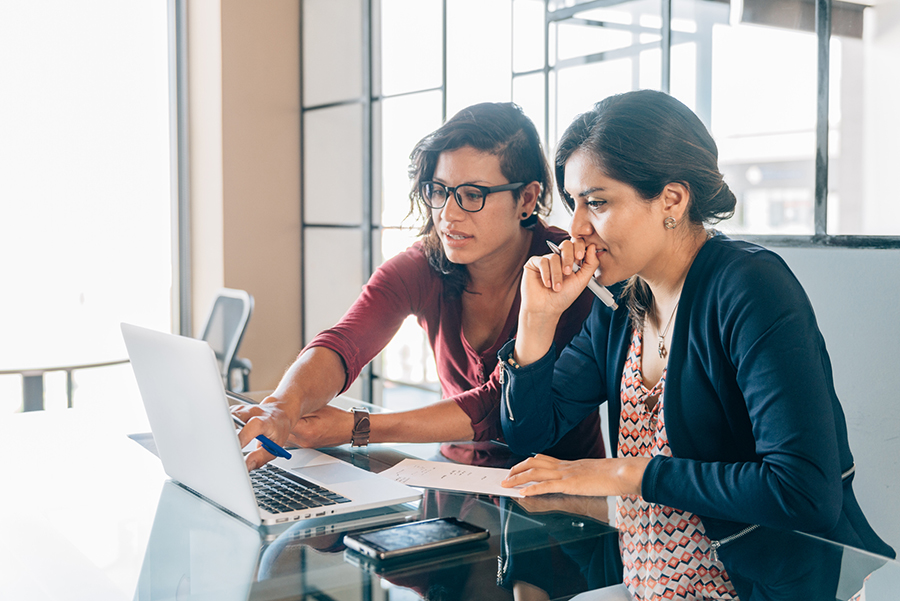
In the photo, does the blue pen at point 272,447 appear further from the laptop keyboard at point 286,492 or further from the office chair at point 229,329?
the office chair at point 229,329

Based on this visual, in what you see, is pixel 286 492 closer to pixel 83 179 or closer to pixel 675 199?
pixel 675 199

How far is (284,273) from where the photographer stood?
430 cm

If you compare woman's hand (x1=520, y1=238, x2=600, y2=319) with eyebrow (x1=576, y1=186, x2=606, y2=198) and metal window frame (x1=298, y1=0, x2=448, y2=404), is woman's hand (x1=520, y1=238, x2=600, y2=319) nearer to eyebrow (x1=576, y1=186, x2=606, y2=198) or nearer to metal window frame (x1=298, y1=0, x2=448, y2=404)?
eyebrow (x1=576, y1=186, x2=606, y2=198)

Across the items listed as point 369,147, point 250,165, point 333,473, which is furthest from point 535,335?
point 250,165

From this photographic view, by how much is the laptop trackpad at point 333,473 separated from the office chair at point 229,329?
2.03 metres

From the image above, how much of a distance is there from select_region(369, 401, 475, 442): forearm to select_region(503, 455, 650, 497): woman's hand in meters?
0.32

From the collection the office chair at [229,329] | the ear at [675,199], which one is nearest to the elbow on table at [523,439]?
the ear at [675,199]

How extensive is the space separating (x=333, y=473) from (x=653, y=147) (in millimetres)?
719

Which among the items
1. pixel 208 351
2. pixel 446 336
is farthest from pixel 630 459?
pixel 446 336

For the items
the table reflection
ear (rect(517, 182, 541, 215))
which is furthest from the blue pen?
ear (rect(517, 182, 541, 215))

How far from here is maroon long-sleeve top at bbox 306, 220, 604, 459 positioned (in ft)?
5.29

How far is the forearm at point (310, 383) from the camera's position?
1486mm

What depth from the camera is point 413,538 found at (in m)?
0.98

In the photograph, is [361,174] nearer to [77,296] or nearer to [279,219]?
[279,219]
